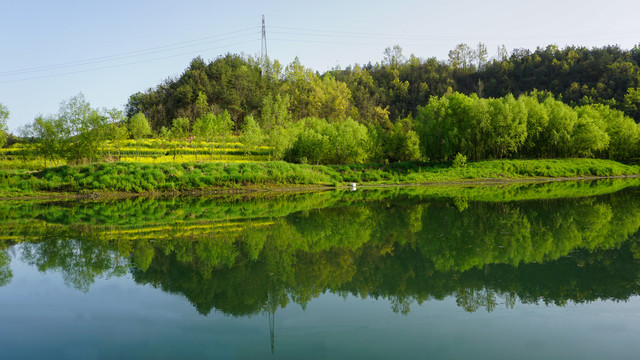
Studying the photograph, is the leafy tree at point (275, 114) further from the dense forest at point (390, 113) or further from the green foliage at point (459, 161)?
the green foliage at point (459, 161)

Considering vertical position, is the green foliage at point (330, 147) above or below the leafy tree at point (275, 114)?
below

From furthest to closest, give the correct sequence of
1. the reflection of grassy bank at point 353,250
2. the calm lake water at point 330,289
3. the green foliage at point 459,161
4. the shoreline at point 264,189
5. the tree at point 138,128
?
1. the tree at point 138,128
2. the green foliage at point 459,161
3. the shoreline at point 264,189
4. the reflection of grassy bank at point 353,250
5. the calm lake water at point 330,289

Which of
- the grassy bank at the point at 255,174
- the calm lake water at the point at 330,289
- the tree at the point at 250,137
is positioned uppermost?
the tree at the point at 250,137

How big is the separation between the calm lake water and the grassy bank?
1398 cm

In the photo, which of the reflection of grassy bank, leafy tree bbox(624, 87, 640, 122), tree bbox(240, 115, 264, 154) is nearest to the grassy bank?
the reflection of grassy bank

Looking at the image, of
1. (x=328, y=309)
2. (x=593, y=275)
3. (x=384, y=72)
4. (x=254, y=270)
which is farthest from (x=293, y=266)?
(x=384, y=72)

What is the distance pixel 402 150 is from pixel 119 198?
27.2 metres

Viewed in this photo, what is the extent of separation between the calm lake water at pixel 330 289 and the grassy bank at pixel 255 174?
550 inches

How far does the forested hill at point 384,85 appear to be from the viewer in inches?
2852

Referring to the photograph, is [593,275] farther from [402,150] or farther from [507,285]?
[402,150]

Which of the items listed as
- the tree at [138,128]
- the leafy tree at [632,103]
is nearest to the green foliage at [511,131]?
the leafy tree at [632,103]

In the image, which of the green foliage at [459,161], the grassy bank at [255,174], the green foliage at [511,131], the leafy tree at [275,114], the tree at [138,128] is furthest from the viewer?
the leafy tree at [275,114]

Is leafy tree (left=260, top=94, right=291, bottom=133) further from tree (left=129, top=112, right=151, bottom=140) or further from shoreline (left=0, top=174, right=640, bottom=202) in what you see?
shoreline (left=0, top=174, right=640, bottom=202)

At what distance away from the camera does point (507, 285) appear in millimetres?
9062
